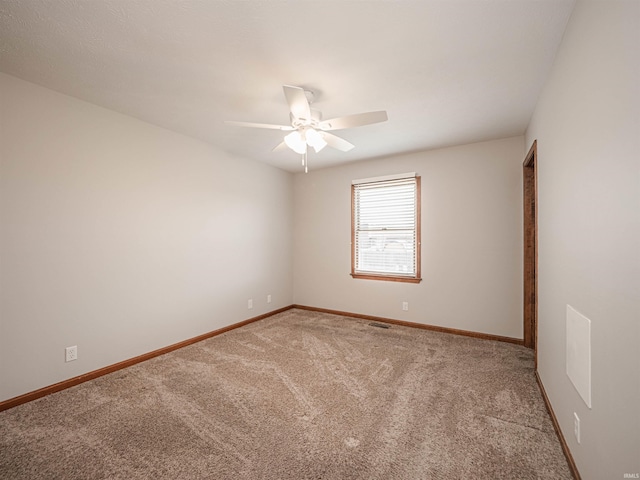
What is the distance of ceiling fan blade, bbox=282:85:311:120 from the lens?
1.95 metres

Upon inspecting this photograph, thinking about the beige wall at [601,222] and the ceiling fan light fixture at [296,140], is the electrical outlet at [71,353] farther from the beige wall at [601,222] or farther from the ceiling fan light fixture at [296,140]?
the beige wall at [601,222]

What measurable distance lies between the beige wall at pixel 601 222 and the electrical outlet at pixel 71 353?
3.70m

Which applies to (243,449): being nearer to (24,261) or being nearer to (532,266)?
(24,261)

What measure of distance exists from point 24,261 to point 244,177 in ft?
8.84

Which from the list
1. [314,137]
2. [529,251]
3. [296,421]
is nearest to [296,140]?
[314,137]

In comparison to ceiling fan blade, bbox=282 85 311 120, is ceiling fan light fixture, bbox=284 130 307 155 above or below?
below

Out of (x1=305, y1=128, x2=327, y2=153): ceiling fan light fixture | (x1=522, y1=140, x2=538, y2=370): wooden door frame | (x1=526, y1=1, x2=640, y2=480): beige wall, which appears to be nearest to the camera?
(x1=526, y1=1, x2=640, y2=480): beige wall

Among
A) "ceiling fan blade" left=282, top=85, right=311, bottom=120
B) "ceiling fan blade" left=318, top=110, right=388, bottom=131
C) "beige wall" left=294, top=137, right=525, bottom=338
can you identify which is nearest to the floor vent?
"beige wall" left=294, top=137, right=525, bottom=338

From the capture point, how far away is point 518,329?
3.58 m

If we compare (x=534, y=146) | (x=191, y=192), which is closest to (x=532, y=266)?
(x=534, y=146)

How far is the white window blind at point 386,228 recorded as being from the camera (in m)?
4.32

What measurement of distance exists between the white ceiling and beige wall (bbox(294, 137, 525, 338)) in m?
0.93

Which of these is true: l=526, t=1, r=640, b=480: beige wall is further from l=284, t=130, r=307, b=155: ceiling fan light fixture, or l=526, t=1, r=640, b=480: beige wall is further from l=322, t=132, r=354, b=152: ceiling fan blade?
l=284, t=130, r=307, b=155: ceiling fan light fixture

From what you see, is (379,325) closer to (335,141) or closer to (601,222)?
(335,141)
